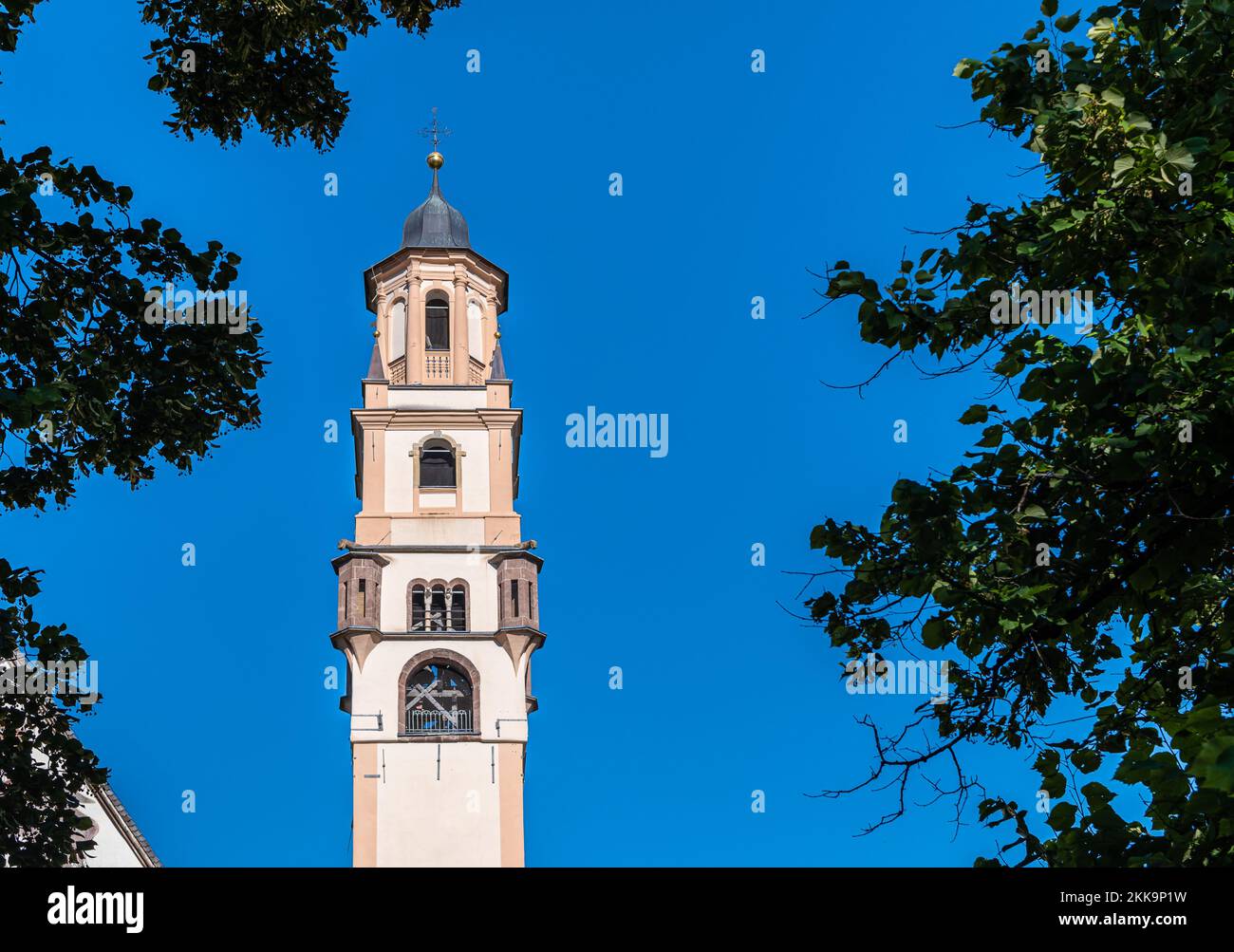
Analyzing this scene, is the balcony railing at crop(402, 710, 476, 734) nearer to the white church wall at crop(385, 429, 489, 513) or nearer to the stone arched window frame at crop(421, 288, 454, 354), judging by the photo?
the white church wall at crop(385, 429, 489, 513)

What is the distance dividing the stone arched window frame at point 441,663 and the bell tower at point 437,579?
0.13 feet

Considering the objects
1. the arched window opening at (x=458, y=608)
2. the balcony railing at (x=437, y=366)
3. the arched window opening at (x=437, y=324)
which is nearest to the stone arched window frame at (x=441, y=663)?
the arched window opening at (x=458, y=608)

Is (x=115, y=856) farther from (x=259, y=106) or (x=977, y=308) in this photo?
(x=977, y=308)

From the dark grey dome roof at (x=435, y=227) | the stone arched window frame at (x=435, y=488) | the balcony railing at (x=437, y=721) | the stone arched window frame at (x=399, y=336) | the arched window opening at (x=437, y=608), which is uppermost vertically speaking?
the dark grey dome roof at (x=435, y=227)

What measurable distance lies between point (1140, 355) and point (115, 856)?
3271cm

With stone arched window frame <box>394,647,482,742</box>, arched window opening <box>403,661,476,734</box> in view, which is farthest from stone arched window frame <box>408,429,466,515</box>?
arched window opening <box>403,661,476,734</box>

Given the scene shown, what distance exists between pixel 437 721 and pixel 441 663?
177 centimetres

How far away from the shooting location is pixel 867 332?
10.5 m

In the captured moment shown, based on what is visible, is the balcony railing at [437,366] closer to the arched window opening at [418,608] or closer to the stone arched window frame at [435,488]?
the stone arched window frame at [435,488]

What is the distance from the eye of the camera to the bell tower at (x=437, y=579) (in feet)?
159

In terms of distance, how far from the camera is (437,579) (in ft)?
170

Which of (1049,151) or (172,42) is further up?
(172,42)
